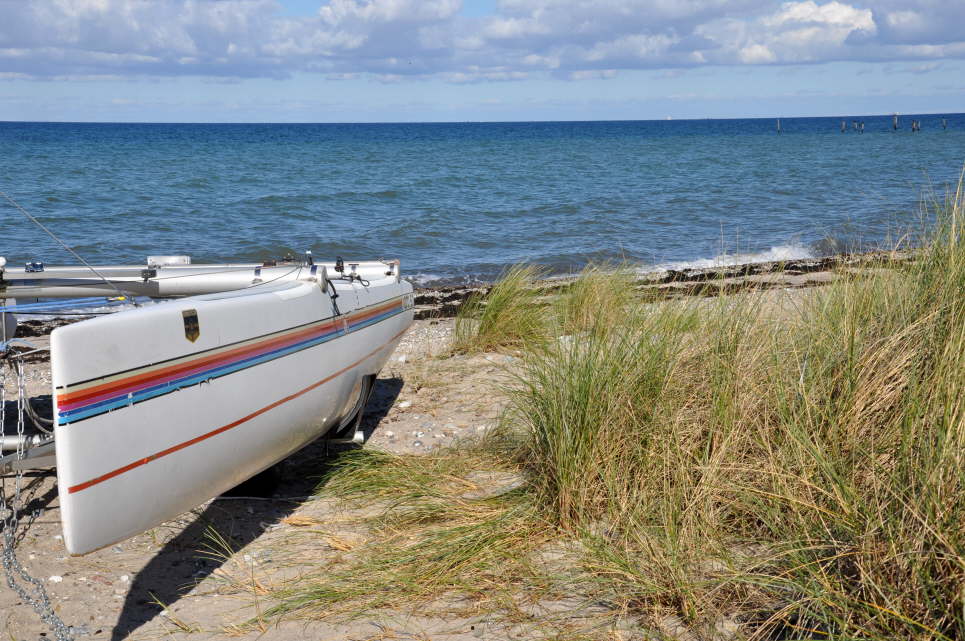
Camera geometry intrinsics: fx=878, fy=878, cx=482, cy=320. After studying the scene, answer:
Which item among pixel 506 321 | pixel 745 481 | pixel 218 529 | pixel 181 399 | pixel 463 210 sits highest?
pixel 181 399

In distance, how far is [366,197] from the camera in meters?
25.1

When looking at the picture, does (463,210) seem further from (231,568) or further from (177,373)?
(177,373)

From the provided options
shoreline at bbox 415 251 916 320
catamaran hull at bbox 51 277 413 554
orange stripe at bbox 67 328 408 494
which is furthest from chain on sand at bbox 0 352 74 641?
shoreline at bbox 415 251 916 320

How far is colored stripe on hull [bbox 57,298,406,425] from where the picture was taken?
318cm

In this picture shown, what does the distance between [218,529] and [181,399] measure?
115 centimetres

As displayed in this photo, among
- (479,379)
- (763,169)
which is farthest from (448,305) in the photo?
(763,169)

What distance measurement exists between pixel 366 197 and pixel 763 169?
1881cm

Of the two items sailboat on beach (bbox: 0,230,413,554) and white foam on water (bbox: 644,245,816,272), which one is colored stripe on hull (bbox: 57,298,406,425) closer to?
sailboat on beach (bbox: 0,230,413,554)

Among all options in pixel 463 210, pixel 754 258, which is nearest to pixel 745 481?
pixel 754 258

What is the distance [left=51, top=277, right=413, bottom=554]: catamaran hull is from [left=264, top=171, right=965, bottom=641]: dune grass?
2.15ft

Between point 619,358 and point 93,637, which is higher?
point 619,358

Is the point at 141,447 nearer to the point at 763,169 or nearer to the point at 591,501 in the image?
the point at 591,501

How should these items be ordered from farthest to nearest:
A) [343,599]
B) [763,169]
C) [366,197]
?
1. [763,169]
2. [366,197]
3. [343,599]

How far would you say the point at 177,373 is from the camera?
3.61 meters
